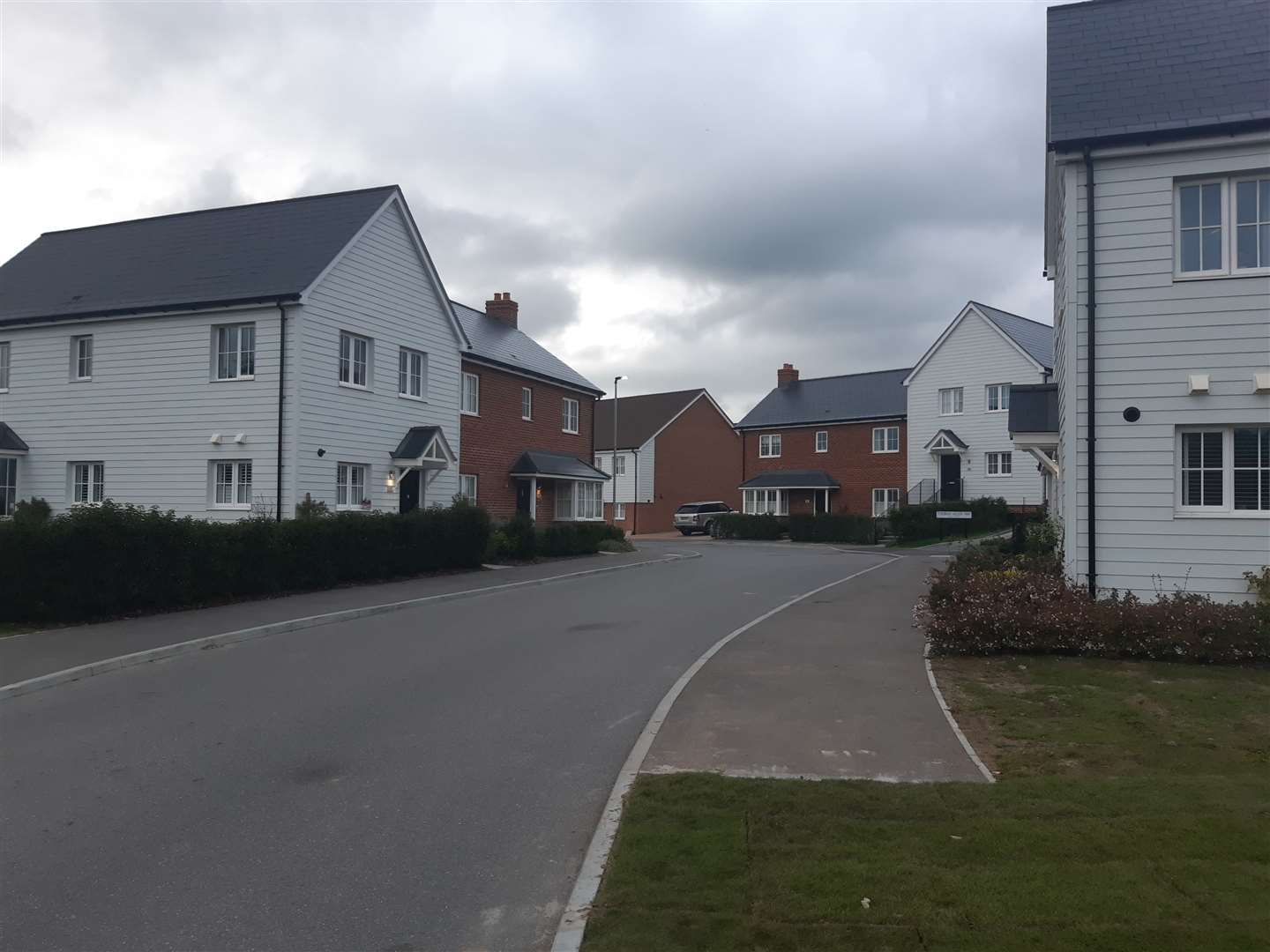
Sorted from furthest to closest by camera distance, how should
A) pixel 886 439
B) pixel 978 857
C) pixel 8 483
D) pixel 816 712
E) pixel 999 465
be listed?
pixel 886 439, pixel 999 465, pixel 8 483, pixel 816 712, pixel 978 857

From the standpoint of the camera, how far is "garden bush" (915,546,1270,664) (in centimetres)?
1109

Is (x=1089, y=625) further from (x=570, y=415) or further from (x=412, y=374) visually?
(x=570, y=415)

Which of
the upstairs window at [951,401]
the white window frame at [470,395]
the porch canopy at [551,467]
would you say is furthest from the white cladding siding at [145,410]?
the upstairs window at [951,401]

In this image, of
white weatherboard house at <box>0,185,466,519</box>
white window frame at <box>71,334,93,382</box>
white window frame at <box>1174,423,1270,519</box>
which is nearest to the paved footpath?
white window frame at <box>1174,423,1270,519</box>

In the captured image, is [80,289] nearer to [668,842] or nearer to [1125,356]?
[1125,356]

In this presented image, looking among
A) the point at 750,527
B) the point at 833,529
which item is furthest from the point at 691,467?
the point at 833,529

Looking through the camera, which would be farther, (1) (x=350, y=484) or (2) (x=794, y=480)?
(2) (x=794, y=480)

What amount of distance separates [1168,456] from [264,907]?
41.0 ft

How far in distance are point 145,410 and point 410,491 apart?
6.76 meters

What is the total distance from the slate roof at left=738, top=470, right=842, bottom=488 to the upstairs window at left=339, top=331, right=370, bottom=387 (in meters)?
30.8

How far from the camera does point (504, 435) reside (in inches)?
1278

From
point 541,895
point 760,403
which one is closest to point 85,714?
point 541,895

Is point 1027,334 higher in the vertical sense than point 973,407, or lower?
higher

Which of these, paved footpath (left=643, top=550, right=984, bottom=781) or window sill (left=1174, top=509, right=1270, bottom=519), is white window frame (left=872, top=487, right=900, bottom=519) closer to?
paved footpath (left=643, top=550, right=984, bottom=781)
